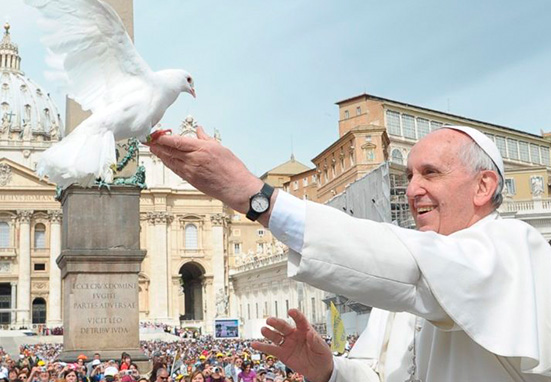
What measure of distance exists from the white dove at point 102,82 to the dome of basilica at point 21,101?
10056 centimetres

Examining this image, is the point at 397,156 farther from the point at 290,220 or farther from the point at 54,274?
the point at 290,220

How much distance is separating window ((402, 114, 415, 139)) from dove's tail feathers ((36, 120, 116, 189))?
5386cm

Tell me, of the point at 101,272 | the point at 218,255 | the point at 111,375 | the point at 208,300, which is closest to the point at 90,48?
the point at 111,375

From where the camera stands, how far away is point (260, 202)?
1.74 metres

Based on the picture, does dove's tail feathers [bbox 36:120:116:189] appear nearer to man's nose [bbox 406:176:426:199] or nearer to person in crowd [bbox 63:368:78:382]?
man's nose [bbox 406:176:426:199]

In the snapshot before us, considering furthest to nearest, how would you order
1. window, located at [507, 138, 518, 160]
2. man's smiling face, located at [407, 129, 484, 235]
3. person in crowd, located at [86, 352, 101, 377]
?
window, located at [507, 138, 518, 160] → person in crowd, located at [86, 352, 101, 377] → man's smiling face, located at [407, 129, 484, 235]

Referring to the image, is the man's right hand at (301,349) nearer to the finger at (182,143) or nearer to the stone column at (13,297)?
the finger at (182,143)

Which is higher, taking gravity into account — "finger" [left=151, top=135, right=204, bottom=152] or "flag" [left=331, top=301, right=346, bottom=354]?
"finger" [left=151, top=135, right=204, bottom=152]

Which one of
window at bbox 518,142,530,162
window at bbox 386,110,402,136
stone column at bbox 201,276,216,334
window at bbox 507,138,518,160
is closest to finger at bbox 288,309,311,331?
window at bbox 386,110,402,136

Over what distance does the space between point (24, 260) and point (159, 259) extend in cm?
1131

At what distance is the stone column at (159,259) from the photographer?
67500 mm

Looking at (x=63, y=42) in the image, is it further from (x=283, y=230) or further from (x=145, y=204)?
(x=145, y=204)

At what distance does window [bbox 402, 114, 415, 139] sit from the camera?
184ft

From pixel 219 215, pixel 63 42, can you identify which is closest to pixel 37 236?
pixel 219 215
